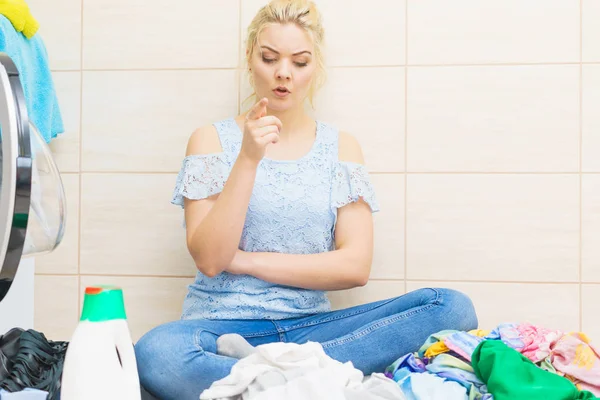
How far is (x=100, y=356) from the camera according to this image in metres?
0.98

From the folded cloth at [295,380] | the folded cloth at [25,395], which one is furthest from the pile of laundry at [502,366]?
the folded cloth at [25,395]

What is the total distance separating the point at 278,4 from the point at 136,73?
0.50 meters

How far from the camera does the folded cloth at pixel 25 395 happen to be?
45.4 inches

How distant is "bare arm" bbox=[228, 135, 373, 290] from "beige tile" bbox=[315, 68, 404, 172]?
8.8 inches

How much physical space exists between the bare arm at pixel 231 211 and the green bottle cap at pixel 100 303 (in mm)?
521

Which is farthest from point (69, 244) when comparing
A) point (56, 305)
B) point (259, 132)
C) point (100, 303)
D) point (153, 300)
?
point (100, 303)

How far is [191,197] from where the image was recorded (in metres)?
1.63

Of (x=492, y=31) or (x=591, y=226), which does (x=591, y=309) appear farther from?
(x=492, y=31)

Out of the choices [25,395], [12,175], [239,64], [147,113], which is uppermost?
[239,64]

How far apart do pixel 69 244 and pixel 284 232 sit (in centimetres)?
69

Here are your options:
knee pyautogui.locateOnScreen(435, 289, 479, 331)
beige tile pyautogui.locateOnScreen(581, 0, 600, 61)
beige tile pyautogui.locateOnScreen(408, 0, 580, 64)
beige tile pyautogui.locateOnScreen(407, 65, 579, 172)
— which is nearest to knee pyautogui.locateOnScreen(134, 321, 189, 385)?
knee pyautogui.locateOnScreen(435, 289, 479, 331)

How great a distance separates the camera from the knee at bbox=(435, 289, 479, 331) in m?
1.53

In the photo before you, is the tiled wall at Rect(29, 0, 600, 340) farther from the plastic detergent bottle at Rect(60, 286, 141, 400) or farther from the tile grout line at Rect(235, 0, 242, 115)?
the plastic detergent bottle at Rect(60, 286, 141, 400)

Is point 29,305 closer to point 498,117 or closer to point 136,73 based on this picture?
point 136,73
